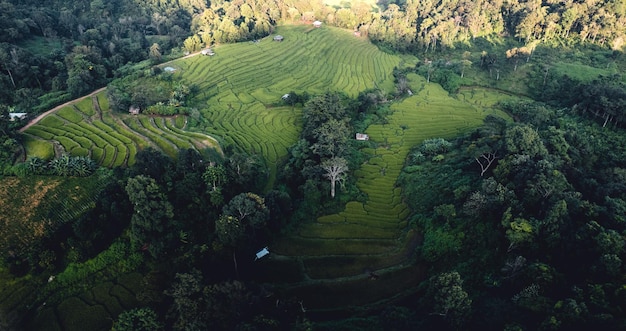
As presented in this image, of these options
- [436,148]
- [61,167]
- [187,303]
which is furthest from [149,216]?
[436,148]

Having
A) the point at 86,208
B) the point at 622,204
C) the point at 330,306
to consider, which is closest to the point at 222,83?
the point at 86,208

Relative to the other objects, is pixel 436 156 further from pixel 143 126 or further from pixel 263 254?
pixel 143 126

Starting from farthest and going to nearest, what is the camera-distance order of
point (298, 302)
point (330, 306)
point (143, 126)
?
1. point (143, 126)
2. point (330, 306)
3. point (298, 302)

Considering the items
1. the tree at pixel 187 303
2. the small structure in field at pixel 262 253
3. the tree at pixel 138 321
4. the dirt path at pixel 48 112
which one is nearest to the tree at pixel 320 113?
the small structure in field at pixel 262 253

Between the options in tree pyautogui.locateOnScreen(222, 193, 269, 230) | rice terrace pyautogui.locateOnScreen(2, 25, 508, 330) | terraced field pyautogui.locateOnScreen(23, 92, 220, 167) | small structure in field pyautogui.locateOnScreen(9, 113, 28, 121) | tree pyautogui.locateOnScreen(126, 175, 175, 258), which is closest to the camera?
tree pyautogui.locateOnScreen(126, 175, 175, 258)

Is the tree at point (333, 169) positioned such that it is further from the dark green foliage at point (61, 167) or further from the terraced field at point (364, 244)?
the dark green foliage at point (61, 167)

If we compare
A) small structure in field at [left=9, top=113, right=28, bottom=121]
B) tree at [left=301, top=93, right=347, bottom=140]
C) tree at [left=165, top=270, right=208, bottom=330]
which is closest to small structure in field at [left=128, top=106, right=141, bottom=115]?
small structure in field at [left=9, top=113, right=28, bottom=121]

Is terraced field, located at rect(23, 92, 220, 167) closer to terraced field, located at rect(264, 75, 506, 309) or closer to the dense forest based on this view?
the dense forest
